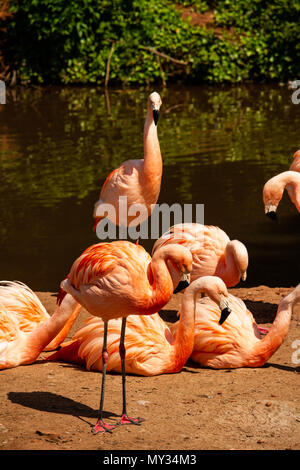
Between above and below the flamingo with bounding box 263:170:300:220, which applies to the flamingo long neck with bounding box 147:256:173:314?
below

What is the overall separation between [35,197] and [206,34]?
9251 millimetres

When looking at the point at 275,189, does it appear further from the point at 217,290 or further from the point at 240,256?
the point at 217,290

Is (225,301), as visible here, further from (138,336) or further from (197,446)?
(197,446)

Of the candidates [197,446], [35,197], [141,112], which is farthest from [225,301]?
[141,112]

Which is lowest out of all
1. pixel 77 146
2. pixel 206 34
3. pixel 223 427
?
pixel 223 427

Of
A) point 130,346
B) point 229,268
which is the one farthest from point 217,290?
point 229,268

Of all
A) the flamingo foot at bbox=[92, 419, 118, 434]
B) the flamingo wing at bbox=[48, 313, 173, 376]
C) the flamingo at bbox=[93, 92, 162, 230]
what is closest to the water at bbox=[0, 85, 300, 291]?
the flamingo at bbox=[93, 92, 162, 230]

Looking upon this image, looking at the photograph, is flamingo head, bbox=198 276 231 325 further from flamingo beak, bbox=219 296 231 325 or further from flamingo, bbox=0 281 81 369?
flamingo, bbox=0 281 81 369

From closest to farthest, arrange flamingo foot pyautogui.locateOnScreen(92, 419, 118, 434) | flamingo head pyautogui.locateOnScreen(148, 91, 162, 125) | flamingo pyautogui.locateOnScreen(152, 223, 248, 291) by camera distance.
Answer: flamingo foot pyautogui.locateOnScreen(92, 419, 118, 434)
flamingo pyautogui.locateOnScreen(152, 223, 248, 291)
flamingo head pyautogui.locateOnScreen(148, 91, 162, 125)

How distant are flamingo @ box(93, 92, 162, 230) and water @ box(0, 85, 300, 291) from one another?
105 cm

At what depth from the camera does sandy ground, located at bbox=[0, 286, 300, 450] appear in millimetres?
3904

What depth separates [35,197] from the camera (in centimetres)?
976

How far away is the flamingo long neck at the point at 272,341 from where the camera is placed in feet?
16.4

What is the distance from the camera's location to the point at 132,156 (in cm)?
1132
